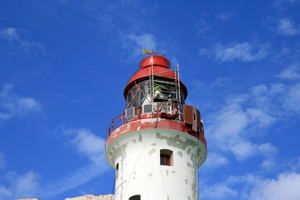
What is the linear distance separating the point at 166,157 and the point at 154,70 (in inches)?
246

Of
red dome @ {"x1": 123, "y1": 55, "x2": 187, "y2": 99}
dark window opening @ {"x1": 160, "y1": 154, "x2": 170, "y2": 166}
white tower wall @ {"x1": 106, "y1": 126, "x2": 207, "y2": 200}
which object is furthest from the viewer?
red dome @ {"x1": 123, "y1": 55, "x2": 187, "y2": 99}

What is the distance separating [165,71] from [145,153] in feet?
20.9

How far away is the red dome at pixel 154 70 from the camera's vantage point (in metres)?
29.9

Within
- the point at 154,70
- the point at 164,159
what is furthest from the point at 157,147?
the point at 154,70

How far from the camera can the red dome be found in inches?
1178

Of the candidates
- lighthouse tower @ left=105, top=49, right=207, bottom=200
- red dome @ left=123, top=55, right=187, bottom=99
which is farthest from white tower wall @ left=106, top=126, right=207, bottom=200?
red dome @ left=123, top=55, right=187, bottom=99

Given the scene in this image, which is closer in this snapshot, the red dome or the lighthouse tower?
the lighthouse tower

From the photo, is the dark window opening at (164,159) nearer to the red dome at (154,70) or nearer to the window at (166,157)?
the window at (166,157)

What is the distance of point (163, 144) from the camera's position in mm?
26750

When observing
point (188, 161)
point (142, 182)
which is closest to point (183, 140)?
point (188, 161)

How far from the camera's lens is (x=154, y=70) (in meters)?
30.0

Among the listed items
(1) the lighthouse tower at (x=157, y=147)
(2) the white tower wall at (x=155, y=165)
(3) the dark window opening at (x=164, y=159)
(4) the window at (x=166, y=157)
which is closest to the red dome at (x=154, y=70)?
(1) the lighthouse tower at (x=157, y=147)

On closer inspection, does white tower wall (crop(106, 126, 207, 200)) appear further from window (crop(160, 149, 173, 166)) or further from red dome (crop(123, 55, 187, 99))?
red dome (crop(123, 55, 187, 99))

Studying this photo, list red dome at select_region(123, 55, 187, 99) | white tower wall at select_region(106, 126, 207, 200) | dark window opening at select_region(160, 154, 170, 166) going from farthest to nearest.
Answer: red dome at select_region(123, 55, 187, 99) → dark window opening at select_region(160, 154, 170, 166) → white tower wall at select_region(106, 126, 207, 200)
